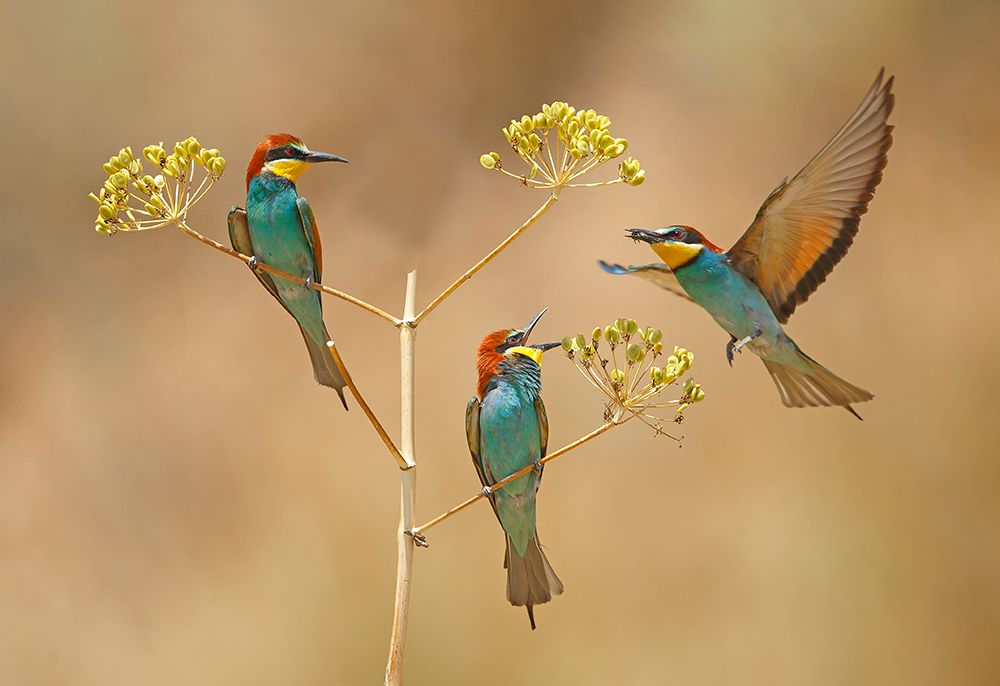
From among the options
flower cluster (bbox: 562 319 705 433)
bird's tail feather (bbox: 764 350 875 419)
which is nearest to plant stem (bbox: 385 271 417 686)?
flower cluster (bbox: 562 319 705 433)

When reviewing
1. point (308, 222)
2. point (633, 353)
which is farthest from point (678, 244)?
point (308, 222)

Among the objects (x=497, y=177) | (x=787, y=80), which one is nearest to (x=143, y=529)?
(x=497, y=177)

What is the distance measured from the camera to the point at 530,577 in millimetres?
1211

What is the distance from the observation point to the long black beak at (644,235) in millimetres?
1044

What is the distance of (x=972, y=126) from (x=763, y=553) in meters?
1.10

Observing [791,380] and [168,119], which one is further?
[168,119]

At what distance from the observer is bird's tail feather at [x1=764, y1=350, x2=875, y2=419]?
113cm

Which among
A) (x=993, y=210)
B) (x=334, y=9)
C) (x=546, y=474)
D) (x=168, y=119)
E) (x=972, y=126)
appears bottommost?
(x=546, y=474)

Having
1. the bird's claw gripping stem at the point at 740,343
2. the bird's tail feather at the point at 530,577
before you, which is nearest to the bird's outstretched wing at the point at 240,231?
the bird's tail feather at the point at 530,577

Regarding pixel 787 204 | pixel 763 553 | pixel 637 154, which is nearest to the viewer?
pixel 787 204

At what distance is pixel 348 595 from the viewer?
2174mm

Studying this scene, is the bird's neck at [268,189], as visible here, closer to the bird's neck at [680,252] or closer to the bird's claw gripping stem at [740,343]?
the bird's neck at [680,252]

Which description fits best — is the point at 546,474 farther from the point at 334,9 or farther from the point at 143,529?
the point at 334,9

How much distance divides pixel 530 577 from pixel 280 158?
626 mm
